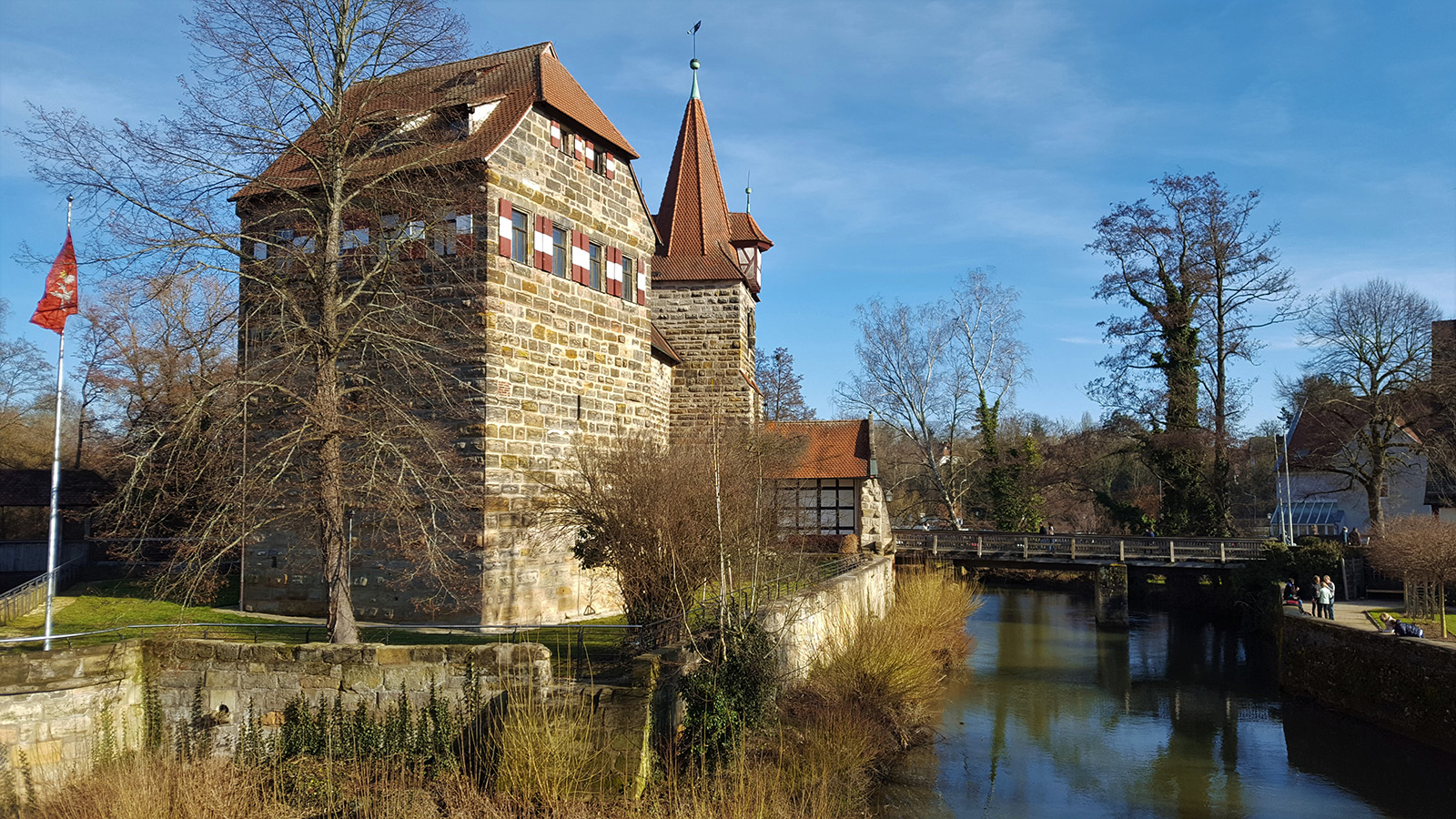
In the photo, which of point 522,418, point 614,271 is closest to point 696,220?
point 614,271

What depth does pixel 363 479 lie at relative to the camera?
12.2m

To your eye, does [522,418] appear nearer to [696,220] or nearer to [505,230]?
[505,230]

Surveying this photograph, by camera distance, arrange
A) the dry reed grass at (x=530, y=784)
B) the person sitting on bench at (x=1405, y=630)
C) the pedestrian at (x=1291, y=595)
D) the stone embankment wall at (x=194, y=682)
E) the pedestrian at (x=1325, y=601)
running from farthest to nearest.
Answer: the pedestrian at (x=1291, y=595) → the pedestrian at (x=1325, y=601) → the person sitting on bench at (x=1405, y=630) → the stone embankment wall at (x=194, y=682) → the dry reed grass at (x=530, y=784)

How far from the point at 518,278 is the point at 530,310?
1.88 ft

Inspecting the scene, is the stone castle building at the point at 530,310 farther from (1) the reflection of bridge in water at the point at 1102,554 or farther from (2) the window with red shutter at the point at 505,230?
(1) the reflection of bridge in water at the point at 1102,554

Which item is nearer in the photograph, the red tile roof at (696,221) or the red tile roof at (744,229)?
the red tile roof at (696,221)

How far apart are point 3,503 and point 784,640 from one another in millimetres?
20034

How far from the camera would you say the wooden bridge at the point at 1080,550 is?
997 inches

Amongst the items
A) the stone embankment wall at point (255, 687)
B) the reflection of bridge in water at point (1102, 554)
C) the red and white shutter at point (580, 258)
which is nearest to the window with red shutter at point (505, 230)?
the red and white shutter at point (580, 258)

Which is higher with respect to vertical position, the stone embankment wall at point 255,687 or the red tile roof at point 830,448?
the red tile roof at point 830,448

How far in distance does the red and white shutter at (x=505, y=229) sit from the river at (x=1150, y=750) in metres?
9.72

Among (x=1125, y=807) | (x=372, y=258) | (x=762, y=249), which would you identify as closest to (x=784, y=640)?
(x=1125, y=807)

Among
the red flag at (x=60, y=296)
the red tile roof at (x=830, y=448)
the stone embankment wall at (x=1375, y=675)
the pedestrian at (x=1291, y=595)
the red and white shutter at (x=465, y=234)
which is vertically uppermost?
the red and white shutter at (x=465, y=234)

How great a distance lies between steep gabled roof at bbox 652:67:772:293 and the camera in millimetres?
22938
